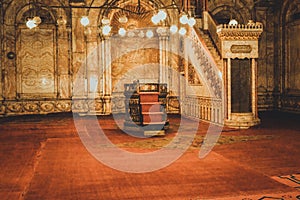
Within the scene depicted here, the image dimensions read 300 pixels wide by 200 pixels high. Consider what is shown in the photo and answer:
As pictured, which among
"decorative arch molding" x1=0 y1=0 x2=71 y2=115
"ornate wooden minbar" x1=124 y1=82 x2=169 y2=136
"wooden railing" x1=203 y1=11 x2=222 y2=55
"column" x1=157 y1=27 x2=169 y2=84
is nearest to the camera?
"ornate wooden minbar" x1=124 y1=82 x2=169 y2=136

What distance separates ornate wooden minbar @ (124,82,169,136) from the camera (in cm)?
943

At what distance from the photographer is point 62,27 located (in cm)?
1495

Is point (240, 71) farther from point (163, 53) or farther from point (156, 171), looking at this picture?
point (156, 171)

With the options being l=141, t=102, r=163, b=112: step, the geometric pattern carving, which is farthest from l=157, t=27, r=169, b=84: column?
l=141, t=102, r=163, b=112: step

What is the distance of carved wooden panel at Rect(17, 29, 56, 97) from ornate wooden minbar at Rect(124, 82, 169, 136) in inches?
227

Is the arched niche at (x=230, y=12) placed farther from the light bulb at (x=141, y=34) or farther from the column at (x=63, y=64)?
the column at (x=63, y=64)

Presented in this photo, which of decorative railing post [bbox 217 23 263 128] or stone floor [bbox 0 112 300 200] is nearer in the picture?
stone floor [bbox 0 112 300 200]

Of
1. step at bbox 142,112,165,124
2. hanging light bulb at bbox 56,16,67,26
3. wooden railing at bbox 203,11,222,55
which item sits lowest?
step at bbox 142,112,165,124

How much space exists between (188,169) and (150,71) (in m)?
10.7

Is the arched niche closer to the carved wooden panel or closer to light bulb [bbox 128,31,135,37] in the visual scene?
light bulb [bbox 128,31,135,37]

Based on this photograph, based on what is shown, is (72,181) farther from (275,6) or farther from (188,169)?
(275,6)

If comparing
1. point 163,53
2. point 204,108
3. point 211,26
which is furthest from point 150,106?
point 163,53

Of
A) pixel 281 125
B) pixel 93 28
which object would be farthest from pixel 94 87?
pixel 281 125

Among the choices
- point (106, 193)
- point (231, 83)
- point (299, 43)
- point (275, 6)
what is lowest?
point (106, 193)
